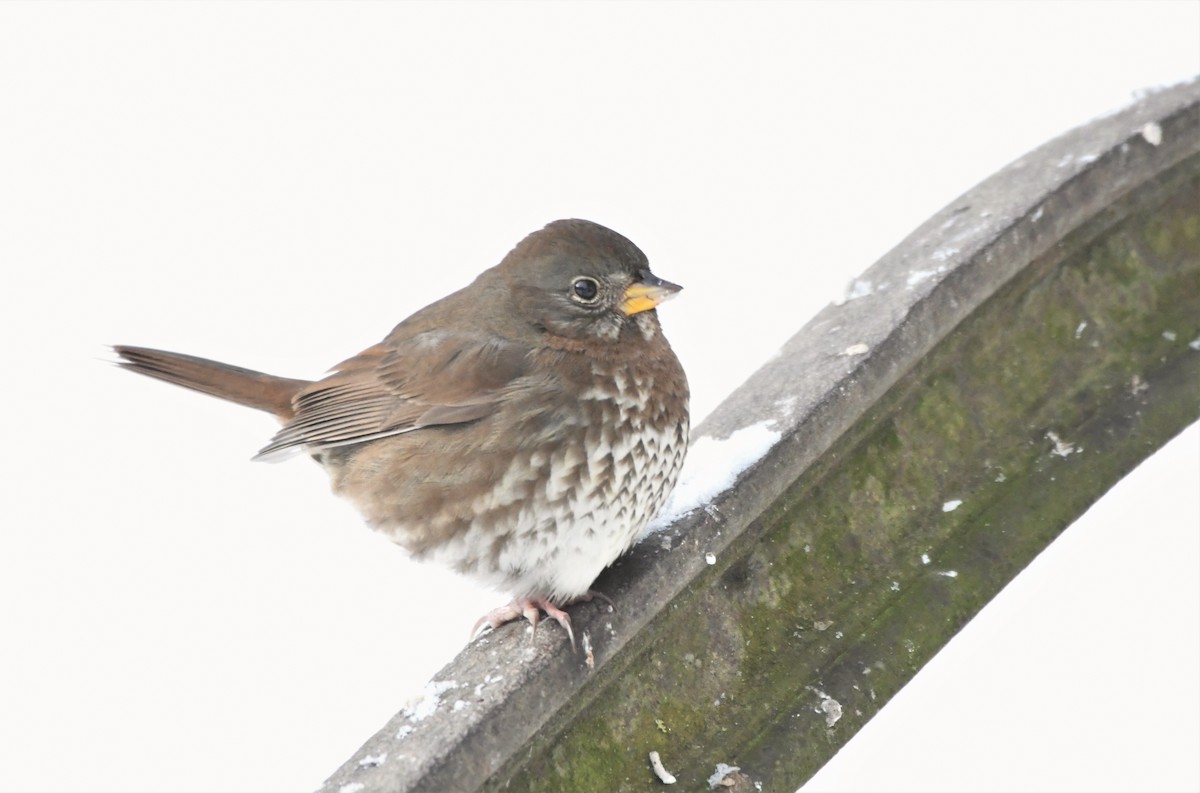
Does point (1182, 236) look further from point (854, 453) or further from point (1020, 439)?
point (854, 453)

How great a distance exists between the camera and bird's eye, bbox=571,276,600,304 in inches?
148

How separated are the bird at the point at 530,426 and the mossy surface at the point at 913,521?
304 millimetres

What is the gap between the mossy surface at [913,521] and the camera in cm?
357

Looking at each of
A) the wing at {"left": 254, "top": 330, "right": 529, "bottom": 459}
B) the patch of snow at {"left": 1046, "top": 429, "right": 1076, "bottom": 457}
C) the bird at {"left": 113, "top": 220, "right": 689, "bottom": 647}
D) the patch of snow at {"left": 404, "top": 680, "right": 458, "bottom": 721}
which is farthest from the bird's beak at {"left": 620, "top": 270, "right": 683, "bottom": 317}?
the patch of snow at {"left": 1046, "top": 429, "right": 1076, "bottom": 457}

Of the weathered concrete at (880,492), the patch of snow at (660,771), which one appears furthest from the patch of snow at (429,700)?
the patch of snow at (660,771)

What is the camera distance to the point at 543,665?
11.1 feet

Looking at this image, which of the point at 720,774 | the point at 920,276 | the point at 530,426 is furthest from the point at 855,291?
the point at 720,774

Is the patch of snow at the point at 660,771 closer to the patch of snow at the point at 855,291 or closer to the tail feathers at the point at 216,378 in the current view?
the tail feathers at the point at 216,378

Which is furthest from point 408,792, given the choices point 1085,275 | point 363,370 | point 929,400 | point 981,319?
point 1085,275

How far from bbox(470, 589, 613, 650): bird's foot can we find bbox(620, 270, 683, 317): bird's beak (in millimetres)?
689

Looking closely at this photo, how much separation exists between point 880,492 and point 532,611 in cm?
105

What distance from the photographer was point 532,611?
11.9 ft

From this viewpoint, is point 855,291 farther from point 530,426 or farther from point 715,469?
point 530,426

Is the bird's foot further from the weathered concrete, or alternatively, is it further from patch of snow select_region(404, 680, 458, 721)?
patch of snow select_region(404, 680, 458, 721)
